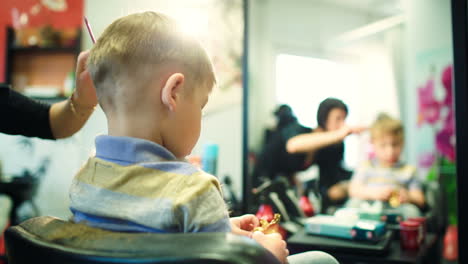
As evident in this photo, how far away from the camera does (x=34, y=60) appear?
3.05 m

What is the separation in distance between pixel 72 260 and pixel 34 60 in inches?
120

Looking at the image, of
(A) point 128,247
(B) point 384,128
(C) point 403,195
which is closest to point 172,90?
(A) point 128,247

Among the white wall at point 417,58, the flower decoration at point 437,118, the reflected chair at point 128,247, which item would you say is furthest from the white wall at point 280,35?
the reflected chair at point 128,247

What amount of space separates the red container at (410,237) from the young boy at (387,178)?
394 millimetres

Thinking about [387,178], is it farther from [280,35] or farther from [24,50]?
[24,50]

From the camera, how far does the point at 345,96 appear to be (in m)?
1.59

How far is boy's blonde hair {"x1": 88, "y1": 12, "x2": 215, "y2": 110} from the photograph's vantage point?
2.00 ft

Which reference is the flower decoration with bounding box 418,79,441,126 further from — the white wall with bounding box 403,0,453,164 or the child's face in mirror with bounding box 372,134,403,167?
the child's face in mirror with bounding box 372,134,403,167

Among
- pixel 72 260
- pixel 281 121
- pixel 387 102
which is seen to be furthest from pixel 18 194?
pixel 387 102

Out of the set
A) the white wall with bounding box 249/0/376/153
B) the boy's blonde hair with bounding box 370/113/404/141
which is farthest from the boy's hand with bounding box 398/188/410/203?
the white wall with bounding box 249/0/376/153

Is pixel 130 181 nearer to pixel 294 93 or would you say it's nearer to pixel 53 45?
pixel 294 93

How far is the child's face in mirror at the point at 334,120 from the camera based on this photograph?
148cm

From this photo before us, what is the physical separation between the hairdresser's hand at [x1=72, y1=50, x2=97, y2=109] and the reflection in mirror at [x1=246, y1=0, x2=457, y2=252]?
83cm

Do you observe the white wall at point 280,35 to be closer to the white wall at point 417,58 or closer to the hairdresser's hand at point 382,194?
the white wall at point 417,58
